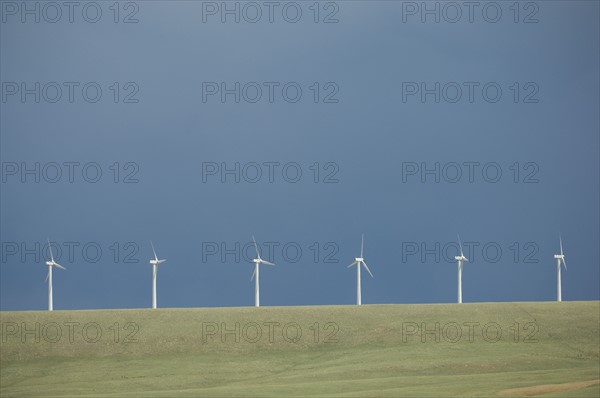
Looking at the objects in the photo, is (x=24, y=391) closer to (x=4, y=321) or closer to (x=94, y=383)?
(x=94, y=383)

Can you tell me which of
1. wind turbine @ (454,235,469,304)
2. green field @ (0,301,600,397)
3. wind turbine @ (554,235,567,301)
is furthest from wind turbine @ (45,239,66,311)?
wind turbine @ (554,235,567,301)

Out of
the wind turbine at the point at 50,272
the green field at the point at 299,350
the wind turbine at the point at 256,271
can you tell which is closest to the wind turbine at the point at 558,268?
the green field at the point at 299,350

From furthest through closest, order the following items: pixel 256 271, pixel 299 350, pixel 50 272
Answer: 1. pixel 256 271
2. pixel 50 272
3. pixel 299 350

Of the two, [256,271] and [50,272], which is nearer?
[50,272]

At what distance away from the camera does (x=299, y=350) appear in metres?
38.5

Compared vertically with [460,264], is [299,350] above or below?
below

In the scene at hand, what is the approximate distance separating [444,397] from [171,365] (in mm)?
10378

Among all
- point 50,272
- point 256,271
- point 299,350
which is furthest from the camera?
point 256,271

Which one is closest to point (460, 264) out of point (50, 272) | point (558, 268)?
point (558, 268)

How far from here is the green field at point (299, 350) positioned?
33.4 m

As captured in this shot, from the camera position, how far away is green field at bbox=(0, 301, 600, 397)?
33.4 m

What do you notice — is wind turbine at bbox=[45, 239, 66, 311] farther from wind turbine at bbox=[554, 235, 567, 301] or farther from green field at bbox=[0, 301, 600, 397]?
wind turbine at bbox=[554, 235, 567, 301]

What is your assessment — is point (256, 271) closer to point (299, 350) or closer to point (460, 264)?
point (299, 350)

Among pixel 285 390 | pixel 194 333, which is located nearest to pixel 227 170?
pixel 194 333
